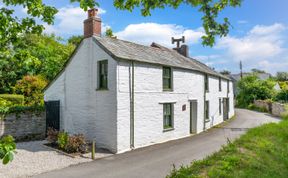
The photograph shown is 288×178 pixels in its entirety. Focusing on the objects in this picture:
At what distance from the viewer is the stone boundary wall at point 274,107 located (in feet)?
119

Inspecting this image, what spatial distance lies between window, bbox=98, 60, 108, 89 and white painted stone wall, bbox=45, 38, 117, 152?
0.28 metres

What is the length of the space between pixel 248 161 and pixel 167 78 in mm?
10587

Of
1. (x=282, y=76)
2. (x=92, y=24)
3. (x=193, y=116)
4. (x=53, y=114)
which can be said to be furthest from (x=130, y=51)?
(x=282, y=76)

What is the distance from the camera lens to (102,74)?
57.7 feet

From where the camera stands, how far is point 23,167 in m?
12.8

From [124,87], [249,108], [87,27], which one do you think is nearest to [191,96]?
[124,87]

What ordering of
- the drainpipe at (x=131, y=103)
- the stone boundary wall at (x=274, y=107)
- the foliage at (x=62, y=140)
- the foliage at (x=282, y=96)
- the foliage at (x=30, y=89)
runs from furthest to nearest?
the foliage at (x=282, y=96)
the stone boundary wall at (x=274, y=107)
the foliage at (x=30, y=89)
the drainpipe at (x=131, y=103)
the foliage at (x=62, y=140)

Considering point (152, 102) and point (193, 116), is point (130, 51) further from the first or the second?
point (193, 116)

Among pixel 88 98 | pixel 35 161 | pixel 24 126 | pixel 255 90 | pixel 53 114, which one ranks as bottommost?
pixel 35 161

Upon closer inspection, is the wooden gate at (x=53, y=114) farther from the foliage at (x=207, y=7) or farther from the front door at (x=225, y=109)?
the front door at (x=225, y=109)

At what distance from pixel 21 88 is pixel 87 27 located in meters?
12.3

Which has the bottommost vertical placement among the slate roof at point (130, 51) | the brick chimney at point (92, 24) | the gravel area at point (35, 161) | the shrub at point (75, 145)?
the gravel area at point (35, 161)

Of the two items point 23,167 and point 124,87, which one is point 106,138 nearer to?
point 124,87

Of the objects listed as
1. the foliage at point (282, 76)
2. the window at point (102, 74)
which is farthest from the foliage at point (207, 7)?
the foliage at point (282, 76)
